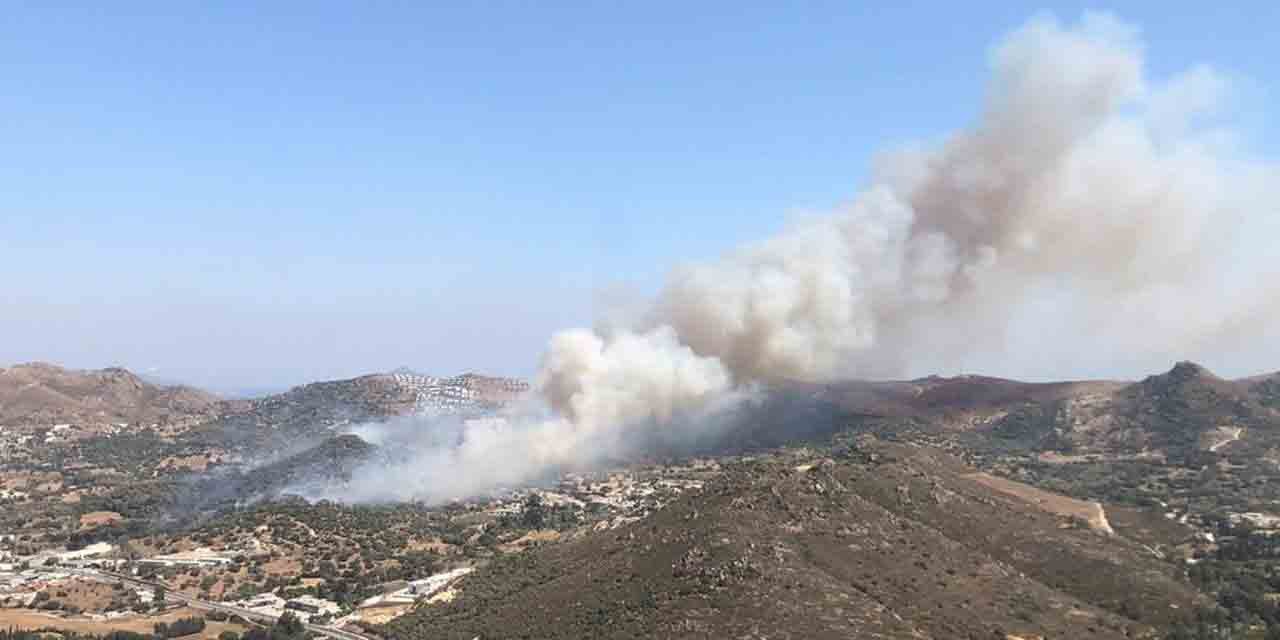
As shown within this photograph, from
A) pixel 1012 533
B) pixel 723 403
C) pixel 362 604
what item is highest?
pixel 723 403

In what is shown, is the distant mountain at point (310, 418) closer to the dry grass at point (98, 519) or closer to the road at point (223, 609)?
the dry grass at point (98, 519)

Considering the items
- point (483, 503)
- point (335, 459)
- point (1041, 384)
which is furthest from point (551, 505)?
point (1041, 384)

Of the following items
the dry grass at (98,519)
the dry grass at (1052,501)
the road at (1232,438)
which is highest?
the road at (1232,438)

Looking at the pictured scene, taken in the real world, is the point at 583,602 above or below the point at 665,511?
below

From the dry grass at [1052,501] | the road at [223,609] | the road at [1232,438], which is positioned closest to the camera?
the road at [223,609]

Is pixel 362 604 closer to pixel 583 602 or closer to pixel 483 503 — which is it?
pixel 583 602

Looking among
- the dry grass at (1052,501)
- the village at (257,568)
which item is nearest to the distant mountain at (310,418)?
the village at (257,568)

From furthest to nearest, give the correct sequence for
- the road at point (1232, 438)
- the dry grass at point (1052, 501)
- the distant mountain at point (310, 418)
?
the distant mountain at point (310, 418) → the road at point (1232, 438) → the dry grass at point (1052, 501)

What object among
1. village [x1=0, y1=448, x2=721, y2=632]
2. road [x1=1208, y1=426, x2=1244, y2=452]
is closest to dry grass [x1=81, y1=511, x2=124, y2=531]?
village [x1=0, y1=448, x2=721, y2=632]

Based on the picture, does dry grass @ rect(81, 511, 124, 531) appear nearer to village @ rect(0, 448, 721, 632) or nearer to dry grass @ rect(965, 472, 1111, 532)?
village @ rect(0, 448, 721, 632)
